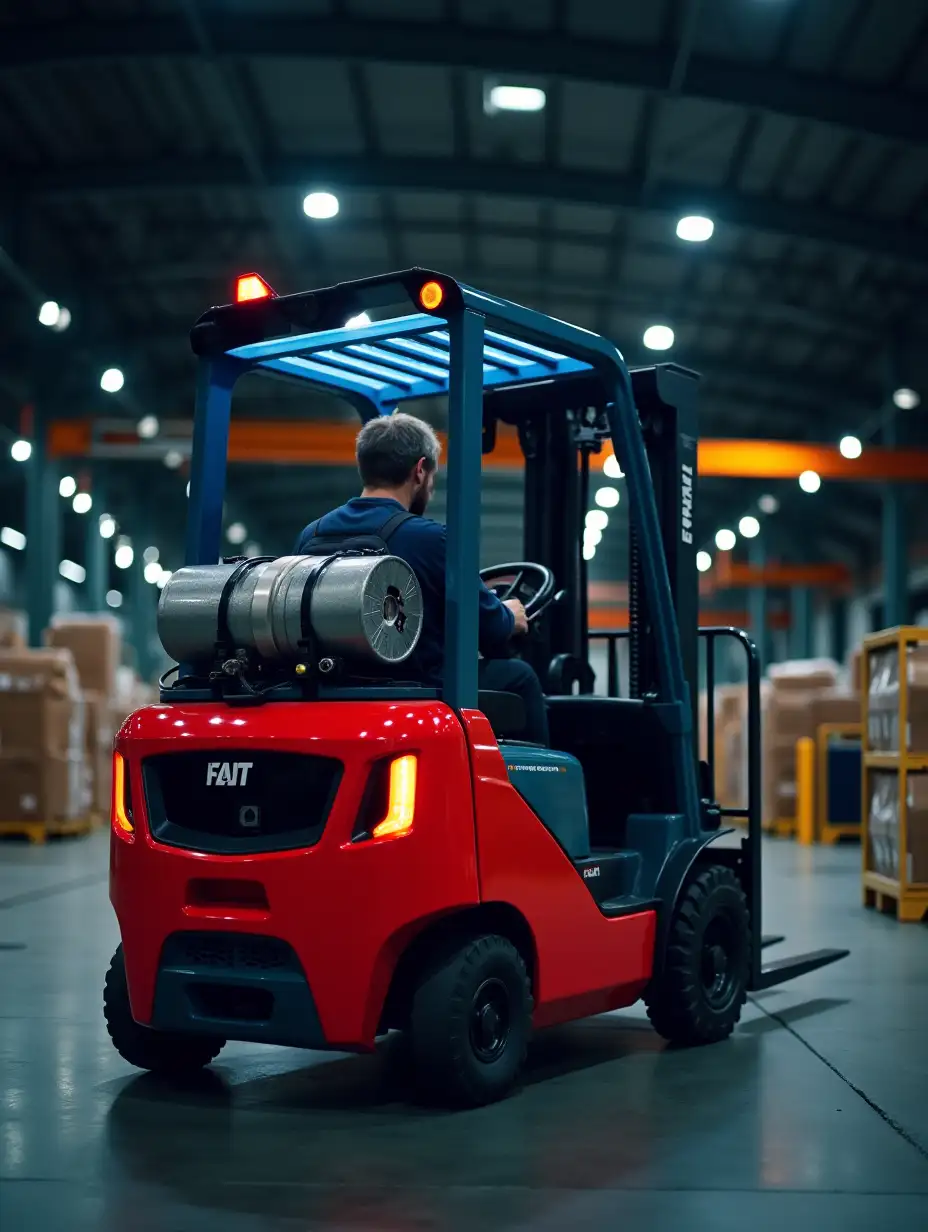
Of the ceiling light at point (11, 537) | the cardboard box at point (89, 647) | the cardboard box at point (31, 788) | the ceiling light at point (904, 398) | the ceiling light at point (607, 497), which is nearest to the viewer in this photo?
the cardboard box at point (31, 788)

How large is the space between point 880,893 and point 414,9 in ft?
24.3

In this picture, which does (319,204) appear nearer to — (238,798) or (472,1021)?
(238,798)

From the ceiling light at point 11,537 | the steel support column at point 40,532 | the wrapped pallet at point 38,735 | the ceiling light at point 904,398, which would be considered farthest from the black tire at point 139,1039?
the ceiling light at point 11,537

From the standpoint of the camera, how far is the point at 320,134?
14.5 metres

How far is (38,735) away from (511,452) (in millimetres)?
6126

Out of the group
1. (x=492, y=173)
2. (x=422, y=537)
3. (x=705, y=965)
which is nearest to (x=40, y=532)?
(x=492, y=173)

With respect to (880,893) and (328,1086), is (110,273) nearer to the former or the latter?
(880,893)

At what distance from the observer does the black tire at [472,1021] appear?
3.61 m

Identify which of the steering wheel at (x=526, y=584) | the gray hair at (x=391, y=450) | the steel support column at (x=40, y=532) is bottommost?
the steering wheel at (x=526, y=584)

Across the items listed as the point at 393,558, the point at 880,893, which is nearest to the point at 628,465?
the point at 393,558

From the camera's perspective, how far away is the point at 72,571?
121 feet

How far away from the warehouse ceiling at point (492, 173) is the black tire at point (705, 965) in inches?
318


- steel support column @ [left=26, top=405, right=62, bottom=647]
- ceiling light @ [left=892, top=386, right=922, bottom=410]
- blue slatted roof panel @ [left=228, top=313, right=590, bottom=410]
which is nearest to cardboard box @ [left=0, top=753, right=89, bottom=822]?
steel support column @ [left=26, top=405, right=62, bottom=647]

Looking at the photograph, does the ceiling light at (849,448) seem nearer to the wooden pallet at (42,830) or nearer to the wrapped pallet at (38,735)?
the wrapped pallet at (38,735)
